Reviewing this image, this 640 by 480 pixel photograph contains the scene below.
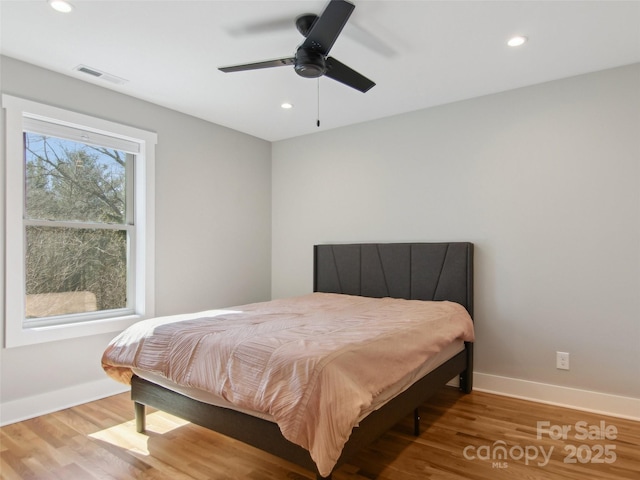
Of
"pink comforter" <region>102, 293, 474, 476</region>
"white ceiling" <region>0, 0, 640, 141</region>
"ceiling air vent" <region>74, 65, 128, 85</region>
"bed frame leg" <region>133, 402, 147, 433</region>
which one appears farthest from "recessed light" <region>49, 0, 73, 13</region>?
"bed frame leg" <region>133, 402, 147, 433</region>

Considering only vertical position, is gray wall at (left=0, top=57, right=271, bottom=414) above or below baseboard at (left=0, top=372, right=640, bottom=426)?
above

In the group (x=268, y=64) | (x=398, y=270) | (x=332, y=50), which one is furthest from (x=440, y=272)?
(x=268, y=64)

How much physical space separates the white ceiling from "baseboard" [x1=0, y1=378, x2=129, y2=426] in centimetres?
242

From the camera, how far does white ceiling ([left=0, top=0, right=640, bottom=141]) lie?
86.7 inches

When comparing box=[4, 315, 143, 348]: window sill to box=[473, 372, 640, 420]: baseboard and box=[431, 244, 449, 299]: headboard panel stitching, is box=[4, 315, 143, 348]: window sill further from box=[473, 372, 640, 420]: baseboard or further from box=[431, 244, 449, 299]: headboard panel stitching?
box=[473, 372, 640, 420]: baseboard

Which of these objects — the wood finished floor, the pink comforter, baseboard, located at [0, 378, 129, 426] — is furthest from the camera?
baseboard, located at [0, 378, 129, 426]

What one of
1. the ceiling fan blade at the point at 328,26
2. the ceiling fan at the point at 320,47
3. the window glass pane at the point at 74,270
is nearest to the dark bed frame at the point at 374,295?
the window glass pane at the point at 74,270

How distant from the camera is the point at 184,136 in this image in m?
3.91

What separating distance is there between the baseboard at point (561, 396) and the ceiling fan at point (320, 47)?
2667 mm

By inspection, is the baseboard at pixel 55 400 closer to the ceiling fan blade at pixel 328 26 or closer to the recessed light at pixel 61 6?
the recessed light at pixel 61 6

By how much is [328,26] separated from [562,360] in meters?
2.91

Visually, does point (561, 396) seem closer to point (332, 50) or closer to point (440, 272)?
point (440, 272)

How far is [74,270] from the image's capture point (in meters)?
3.23

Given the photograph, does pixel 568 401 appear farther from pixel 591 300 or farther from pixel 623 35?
pixel 623 35
